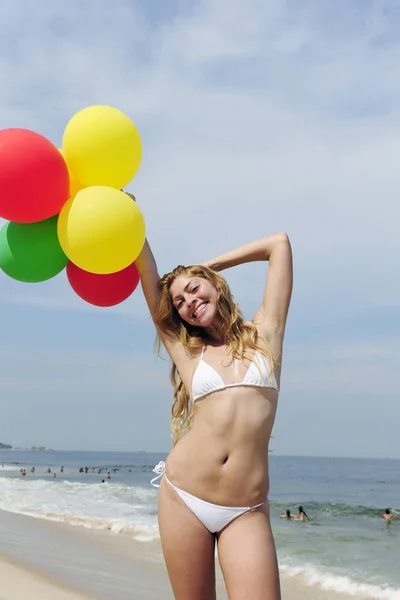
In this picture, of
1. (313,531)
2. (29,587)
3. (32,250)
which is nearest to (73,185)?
(32,250)

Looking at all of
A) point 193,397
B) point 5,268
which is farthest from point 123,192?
point 193,397

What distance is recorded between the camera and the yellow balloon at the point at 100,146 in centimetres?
340

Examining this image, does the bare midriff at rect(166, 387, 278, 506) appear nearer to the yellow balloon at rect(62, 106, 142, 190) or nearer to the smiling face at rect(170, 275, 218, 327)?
the smiling face at rect(170, 275, 218, 327)

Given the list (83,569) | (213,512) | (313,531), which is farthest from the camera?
(313,531)

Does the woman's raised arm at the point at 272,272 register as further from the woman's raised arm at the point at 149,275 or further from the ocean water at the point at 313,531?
the ocean water at the point at 313,531

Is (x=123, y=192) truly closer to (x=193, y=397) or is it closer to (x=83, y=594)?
(x=193, y=397)

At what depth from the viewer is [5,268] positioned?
11.8 feet

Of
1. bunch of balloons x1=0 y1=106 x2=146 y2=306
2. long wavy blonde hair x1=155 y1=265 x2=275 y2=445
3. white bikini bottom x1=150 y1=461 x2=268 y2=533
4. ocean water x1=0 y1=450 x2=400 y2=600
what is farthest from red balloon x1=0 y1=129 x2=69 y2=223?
ocean water x1=0 y1=450 x2=400 y2=600

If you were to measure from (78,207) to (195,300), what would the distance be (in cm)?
74

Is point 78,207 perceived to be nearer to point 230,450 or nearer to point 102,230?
point 102,230

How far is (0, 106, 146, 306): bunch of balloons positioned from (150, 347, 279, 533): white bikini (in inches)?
27.8

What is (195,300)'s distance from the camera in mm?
3035

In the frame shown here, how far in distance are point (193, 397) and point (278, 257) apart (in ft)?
2.72

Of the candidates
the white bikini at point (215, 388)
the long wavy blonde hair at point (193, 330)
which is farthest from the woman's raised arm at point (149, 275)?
the white bikini at point (215, 388)
